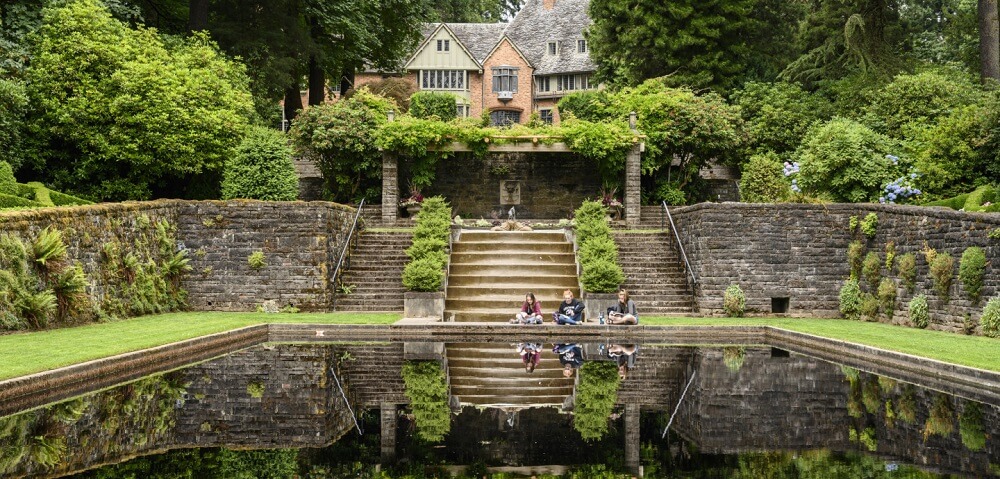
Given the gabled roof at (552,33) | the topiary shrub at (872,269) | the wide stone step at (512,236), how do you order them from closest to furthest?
the topiary shrub at (872,269) < the wide stone step at (512,236) < the gabled roof at (552,33)

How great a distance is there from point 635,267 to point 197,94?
12.1 m

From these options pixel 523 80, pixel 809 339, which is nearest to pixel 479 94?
pixel 523 80

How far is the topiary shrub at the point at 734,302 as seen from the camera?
2438 centimetres

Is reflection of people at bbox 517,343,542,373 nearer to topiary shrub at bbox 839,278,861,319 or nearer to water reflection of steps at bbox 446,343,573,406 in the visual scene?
water reflection of steps at bbox 446,343,573,406

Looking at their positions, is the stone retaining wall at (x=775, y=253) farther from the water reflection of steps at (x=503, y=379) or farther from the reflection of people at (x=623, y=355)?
the water reflection of steps at (x=503, y=379)

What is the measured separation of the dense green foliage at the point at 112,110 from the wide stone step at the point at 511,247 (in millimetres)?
7134

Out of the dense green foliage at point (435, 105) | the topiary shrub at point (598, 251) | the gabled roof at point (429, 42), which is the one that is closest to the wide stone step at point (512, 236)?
the topiary shrub at point (598, 251)

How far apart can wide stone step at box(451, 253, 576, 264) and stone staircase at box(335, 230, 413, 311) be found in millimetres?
1443

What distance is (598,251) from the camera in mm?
24062

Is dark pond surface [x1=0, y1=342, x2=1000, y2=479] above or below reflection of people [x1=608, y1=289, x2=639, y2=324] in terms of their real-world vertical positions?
below

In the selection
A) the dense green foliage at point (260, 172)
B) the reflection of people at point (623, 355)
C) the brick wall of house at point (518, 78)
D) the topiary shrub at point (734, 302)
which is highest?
the brick wall of house at point (518, 78)

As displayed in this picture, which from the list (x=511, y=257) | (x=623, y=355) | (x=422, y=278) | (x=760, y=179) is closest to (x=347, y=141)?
(x=511, y=257)

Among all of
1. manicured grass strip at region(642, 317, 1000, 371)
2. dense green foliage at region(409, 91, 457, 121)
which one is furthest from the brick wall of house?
manicured grass strip at region(642, 317, 1000, 371)

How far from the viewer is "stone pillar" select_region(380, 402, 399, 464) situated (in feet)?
31.9
